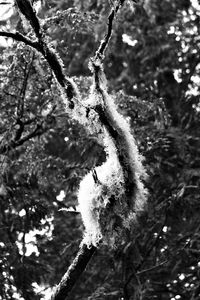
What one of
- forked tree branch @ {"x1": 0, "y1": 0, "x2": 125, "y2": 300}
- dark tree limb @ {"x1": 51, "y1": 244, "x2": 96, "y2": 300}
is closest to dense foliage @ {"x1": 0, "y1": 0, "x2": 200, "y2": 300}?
dark tree limb @ {"x1": 51, "y1": 244, "x2": 96, "y2": 300}

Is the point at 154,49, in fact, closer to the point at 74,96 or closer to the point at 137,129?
the point at 137,129

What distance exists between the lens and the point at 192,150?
4.24 metres

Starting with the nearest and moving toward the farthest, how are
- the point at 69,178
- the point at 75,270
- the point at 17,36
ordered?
the point at 17,36, the point at 75,270, the point at 69,178

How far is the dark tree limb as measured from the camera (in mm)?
1779

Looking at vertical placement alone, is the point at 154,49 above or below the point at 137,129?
above

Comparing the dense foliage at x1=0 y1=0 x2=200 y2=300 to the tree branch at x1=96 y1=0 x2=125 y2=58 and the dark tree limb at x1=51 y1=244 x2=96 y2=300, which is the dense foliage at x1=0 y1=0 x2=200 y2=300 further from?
the tree branch at x1=96 y1=0 x2=125 y2=58

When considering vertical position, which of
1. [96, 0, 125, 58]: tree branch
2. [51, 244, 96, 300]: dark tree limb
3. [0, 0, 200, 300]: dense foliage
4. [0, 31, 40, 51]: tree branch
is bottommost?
[51, 244, 96, 300]: dark tree limb

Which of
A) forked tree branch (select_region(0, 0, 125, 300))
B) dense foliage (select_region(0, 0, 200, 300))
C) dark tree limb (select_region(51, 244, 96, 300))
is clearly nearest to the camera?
forked tree branch (select_region(0, 0, 125, 300))

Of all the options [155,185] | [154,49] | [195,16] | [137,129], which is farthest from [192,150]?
[195,16]

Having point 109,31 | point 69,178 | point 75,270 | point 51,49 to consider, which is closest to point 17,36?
point 51,49

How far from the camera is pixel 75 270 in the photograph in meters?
1.80

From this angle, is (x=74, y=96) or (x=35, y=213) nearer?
(x=74, y=96)

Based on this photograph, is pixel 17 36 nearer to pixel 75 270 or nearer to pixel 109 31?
pixel 109 31

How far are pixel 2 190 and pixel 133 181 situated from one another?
5.34 ft
